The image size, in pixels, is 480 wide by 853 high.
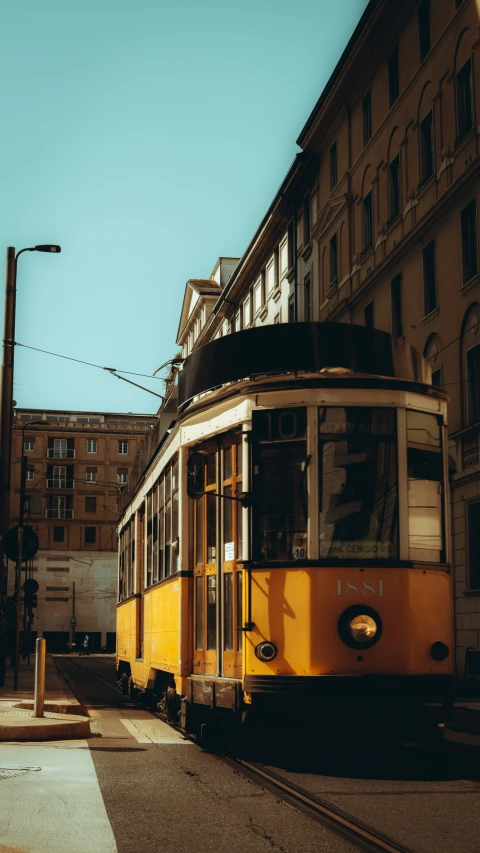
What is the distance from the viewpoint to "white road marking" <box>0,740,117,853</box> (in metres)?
5.67

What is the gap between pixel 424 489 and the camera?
8.83 m

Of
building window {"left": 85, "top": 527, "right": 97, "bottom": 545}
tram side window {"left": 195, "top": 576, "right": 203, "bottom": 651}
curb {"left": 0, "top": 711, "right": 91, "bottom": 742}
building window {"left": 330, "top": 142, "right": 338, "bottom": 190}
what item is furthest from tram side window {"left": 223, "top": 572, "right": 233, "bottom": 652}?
building window {"left": 85, "top": 527, "right": 97, "bottom": 545}

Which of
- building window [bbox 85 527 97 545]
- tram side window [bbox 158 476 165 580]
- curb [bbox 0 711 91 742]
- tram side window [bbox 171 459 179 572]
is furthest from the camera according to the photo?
building window [bbox 85 527 97 545]

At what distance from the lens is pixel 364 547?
334 inches

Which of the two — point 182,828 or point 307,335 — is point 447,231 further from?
point 182,828

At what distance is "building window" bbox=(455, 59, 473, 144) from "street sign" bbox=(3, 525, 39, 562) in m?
12.1

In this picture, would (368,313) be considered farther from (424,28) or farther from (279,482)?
(279,482)

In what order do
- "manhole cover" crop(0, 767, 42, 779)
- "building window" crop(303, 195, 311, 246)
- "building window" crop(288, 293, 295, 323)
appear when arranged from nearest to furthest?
"manhole cover" crop(0, 767, 42, 779)
"building window" crop(303, 195, 311, 246)
"building window" crop(288, 293, 295, 323)

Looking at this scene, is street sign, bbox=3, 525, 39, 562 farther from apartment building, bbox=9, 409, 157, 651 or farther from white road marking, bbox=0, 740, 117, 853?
apartment building, bbox=9, 409, 157, 651

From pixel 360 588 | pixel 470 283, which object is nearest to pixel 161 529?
pixel 360 588

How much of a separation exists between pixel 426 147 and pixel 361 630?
19798 millimetres

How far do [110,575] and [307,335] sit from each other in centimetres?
7887

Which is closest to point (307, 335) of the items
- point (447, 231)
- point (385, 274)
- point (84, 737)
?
point (84, 737)

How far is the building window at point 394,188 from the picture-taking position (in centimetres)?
2808
